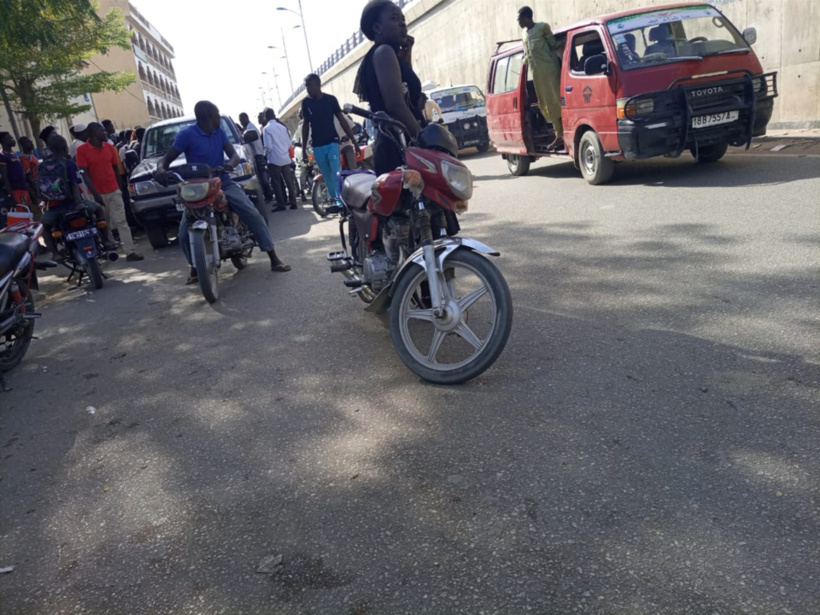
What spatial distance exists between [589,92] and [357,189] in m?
5.68

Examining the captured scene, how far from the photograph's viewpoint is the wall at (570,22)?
37.1 ft

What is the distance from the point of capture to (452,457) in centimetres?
296

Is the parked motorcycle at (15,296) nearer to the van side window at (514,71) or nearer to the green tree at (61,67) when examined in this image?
the van side window at (514,71)

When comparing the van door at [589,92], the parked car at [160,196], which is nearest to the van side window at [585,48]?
the van door at [589,92]

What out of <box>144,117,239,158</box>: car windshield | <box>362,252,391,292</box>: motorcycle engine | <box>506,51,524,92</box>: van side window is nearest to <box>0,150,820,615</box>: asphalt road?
<box>362,252,391,292</box>: motorcycle engine

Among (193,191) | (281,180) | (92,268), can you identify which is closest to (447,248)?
(193,191)

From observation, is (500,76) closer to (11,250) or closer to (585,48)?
(585,48)

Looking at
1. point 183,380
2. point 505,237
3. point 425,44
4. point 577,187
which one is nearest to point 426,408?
point 183,380

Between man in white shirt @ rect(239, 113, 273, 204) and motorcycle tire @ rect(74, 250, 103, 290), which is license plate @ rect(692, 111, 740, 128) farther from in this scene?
man in white shirt @ rect(239, 113, 273, 204)

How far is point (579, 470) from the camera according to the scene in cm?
273

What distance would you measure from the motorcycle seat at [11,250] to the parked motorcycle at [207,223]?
1.34m

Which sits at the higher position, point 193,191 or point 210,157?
point 210,157

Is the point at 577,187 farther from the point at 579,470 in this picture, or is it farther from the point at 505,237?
the point at 579,470

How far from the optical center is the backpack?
306 inches
